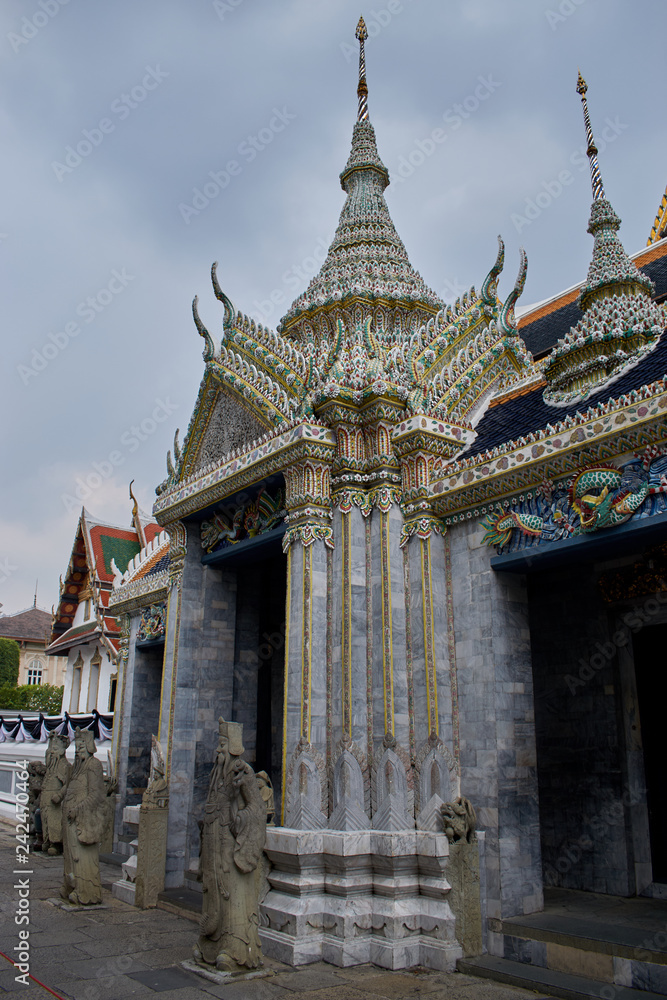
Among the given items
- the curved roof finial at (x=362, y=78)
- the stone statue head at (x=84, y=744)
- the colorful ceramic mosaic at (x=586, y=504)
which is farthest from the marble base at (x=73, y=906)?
the curved roof finial at (x=362, y=78)

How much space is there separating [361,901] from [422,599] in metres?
3.15

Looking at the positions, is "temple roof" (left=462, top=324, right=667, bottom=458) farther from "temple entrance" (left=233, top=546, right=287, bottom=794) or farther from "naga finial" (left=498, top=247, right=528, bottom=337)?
"temple entrance" (left=233, top=546, right=287, bottom=794)

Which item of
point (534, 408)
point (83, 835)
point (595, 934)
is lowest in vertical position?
point (595, 934)

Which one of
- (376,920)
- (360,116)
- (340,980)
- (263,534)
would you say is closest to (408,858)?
(376,920)

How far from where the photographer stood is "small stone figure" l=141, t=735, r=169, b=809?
34.7 ft

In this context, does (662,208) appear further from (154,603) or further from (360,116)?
(154,603)

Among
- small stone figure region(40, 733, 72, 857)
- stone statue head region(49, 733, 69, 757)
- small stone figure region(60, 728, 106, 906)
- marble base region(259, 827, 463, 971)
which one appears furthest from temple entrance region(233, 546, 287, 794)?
stone statue head region(49, 733, 69, 757)

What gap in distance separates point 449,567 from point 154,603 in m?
8.15

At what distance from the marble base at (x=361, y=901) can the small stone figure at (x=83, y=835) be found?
9.11 ft

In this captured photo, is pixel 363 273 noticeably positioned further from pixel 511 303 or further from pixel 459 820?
pixel 459 820

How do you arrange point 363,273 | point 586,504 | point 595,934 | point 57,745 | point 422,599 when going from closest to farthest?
point 595,934
point 586,504
point 422,599
point 363,273
point 57,745

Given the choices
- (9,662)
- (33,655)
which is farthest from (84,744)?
(33,655)

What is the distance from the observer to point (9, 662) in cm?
4606

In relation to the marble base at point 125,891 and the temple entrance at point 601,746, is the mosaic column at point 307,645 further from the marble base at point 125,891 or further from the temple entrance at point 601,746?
the temple entrance at point 601,746
